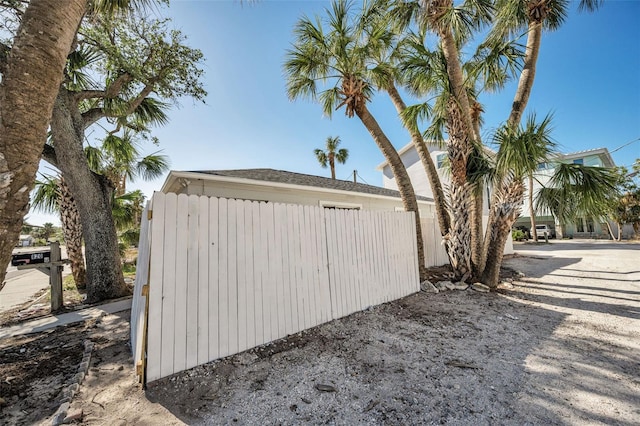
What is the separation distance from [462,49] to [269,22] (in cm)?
558

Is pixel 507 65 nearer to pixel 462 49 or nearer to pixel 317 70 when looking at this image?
pixel 462 49

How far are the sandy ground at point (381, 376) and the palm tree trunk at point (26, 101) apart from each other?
1.56 meters

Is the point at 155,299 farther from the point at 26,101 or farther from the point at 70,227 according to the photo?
the point at 70,227

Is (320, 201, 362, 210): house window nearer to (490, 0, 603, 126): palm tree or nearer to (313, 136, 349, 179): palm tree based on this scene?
(490, 0, 603, 126): palm tree

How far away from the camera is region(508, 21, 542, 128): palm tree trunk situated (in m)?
5.75

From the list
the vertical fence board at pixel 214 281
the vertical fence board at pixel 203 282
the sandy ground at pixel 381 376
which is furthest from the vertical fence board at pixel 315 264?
the vertical fence board at pixel 203 282

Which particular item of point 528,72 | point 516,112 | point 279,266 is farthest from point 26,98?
point 528,72

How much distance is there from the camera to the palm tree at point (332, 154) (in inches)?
890

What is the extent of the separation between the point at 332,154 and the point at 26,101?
21.4 m

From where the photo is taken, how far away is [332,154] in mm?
22656

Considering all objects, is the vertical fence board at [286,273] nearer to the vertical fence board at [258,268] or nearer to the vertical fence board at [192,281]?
the vertical fence board at [258,268]

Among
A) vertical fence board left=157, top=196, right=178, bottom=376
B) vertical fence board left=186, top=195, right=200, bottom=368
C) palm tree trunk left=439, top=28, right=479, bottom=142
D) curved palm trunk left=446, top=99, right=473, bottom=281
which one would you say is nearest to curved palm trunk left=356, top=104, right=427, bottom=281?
curved palm trunk left=446, top=99, right=473, bottom=281

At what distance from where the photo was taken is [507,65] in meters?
6.21

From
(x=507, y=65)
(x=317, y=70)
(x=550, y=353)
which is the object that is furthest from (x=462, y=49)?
(x=550, y=353)
